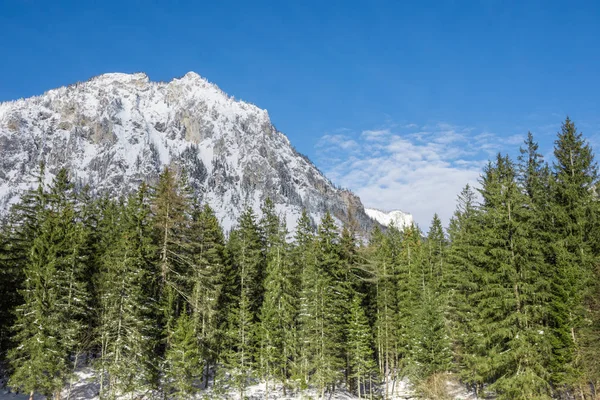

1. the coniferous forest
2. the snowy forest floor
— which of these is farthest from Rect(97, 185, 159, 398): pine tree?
the snowy forest floor

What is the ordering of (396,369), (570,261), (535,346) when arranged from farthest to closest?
1. (396,369)
2. (570,261)
3. (535,346)

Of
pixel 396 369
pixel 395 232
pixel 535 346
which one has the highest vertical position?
pixel 395 232

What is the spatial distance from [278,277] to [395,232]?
2995cm

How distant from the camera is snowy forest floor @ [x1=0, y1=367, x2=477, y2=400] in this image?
35.4 metres

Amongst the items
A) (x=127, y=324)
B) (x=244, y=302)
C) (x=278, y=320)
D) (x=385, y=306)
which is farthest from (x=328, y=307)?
(x=127, y=324)

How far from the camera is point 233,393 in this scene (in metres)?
41.2

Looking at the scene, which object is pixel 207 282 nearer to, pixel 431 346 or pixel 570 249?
pixel 431 346

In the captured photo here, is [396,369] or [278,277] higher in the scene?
[278,277]

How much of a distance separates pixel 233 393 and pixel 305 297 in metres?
10.6

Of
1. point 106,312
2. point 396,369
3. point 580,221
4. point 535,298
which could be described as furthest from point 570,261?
point 106,312

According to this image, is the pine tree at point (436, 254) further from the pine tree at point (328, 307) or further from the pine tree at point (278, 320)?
the pine tree at point (278, 320)

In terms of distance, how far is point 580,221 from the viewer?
30391 mm

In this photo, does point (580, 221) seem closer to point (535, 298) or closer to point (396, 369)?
point (535, 298)

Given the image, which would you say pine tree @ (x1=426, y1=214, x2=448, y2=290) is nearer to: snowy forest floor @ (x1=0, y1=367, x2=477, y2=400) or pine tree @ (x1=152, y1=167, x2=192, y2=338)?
snowy forest floor @ (x1=0, y1=367, x2=477, y2=400)
